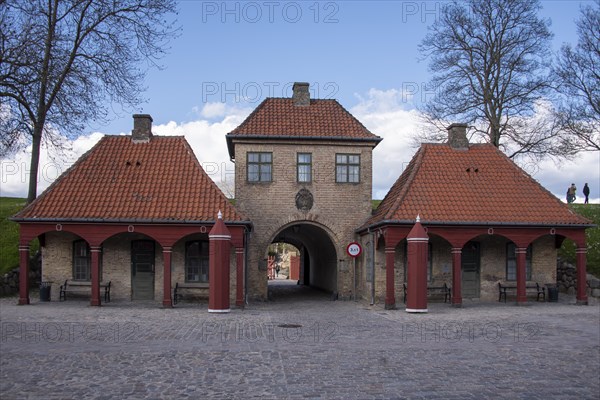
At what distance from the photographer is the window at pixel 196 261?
2383cm

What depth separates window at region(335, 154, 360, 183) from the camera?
26172 millimetres

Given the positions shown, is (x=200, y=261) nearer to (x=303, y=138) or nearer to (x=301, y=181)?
(x=301, y=181)

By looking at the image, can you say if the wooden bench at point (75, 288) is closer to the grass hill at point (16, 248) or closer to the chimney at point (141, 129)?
the grass hill at point (16, 248)

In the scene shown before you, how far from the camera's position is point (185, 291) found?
2352cm

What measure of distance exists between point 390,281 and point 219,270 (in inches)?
234

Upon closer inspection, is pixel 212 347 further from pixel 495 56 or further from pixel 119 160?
pixel 495 56

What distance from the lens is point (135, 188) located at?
23.8 m

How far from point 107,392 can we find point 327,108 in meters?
20.0

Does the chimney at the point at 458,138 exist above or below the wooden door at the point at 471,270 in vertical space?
above

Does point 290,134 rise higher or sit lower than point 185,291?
higher

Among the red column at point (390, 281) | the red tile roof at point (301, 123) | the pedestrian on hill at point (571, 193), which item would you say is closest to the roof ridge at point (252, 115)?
the red tile roof at point (301, 123)

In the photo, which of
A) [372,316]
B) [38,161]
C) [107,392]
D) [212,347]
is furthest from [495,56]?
[107,392]

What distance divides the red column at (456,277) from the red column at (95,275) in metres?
12.2

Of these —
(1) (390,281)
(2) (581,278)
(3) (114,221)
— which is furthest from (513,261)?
(3) (114,221)
